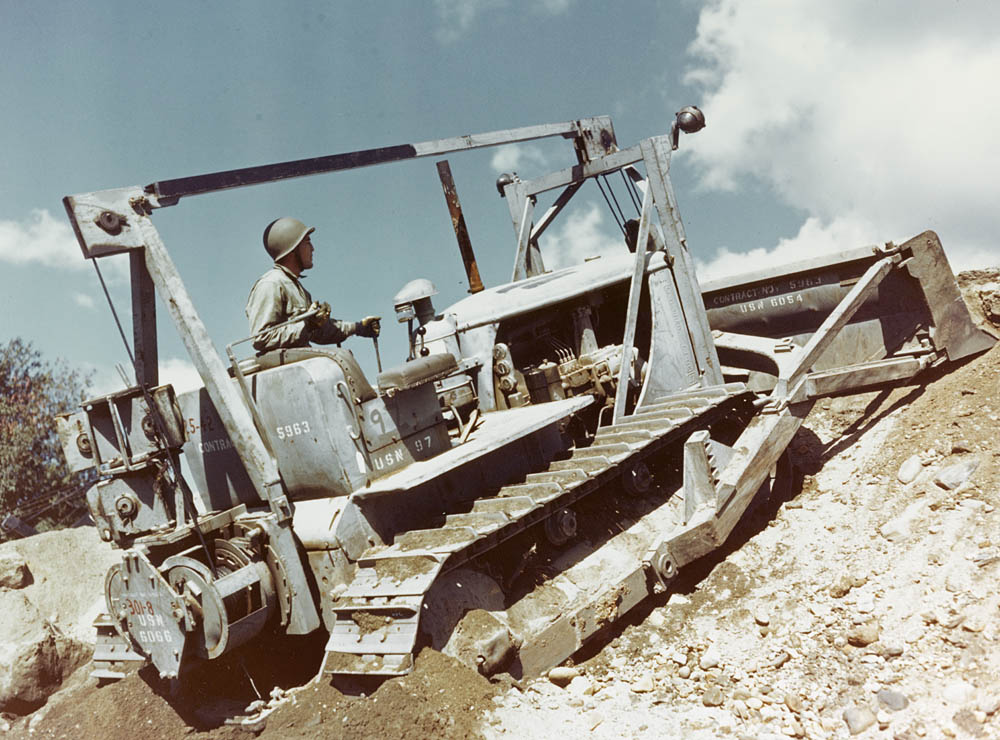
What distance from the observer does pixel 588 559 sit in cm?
605

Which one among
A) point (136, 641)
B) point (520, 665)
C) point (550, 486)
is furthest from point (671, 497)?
point (136, 641)

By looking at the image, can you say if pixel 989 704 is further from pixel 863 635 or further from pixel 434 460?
pixel 434 460

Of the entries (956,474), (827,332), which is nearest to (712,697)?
(956,474)

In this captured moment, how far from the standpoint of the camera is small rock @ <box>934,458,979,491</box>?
242 inches

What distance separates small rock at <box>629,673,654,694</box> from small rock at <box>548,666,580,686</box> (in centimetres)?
38

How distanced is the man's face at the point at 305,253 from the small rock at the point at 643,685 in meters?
3.86

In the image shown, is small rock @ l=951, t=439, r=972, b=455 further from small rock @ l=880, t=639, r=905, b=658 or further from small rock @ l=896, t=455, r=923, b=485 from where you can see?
small rock @ l=880, t=639, r=905, b=658

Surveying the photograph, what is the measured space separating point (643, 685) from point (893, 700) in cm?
137

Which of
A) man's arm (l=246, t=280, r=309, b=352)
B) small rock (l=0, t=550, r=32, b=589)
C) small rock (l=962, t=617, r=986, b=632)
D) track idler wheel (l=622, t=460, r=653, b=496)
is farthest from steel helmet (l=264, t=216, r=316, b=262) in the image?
small rock (l=0, t=550, r=32, b=589)

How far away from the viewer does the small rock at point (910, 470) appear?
6.73 meters

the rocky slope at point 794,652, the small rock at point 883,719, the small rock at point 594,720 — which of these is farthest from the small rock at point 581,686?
the small rock at point 883,719

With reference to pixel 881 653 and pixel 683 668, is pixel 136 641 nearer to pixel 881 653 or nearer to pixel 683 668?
pixel 683 668

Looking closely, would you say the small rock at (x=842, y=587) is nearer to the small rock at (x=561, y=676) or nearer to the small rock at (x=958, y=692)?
the small rock at (x=958, y=692)

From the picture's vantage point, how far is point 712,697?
458 cm
